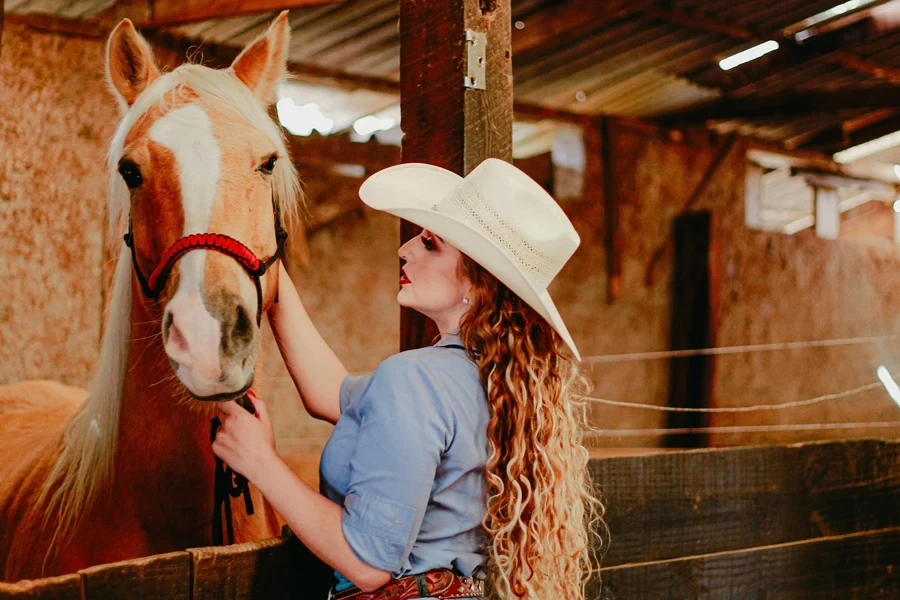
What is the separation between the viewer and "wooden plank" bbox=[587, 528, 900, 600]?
207 cm

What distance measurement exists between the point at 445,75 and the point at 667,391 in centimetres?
694

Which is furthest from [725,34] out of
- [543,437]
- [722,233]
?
[543,437]

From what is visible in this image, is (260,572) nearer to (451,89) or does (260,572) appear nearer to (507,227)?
(507,227)

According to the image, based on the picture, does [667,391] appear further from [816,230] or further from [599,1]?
[599,1]

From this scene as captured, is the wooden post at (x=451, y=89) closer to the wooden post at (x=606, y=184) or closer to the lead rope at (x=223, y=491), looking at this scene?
the lead rope at (x=223, y=491)

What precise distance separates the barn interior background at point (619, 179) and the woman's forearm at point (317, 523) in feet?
10.0

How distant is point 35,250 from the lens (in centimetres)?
466

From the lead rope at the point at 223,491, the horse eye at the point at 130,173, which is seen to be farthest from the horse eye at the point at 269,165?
the lead rope at the point at 223,491

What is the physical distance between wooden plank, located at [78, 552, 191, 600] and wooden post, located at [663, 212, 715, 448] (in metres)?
7.04

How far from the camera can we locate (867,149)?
33.0 ft

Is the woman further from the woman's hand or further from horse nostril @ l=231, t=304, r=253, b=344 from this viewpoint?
horse nostril @ l=231, t=304, r=253, b=344

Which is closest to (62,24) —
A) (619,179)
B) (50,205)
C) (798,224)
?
(50,205)

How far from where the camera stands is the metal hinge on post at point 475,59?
177cm

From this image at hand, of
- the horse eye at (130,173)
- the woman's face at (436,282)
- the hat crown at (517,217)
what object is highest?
the horse eye at (130,173)
